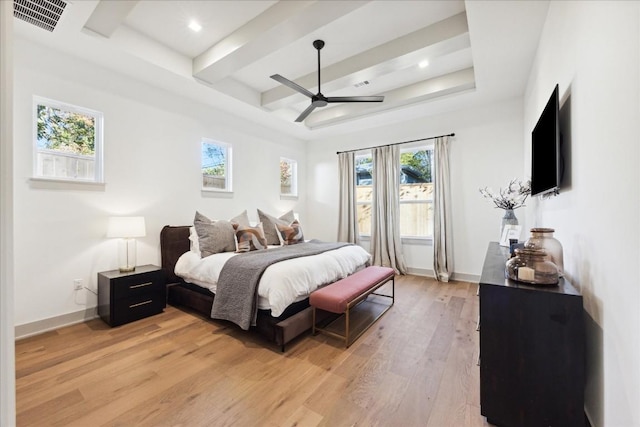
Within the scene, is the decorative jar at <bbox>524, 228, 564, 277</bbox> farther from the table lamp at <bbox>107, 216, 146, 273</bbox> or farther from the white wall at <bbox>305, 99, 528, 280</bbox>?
the table lamp at <bbox>107, 216, 146, 273</bbox>

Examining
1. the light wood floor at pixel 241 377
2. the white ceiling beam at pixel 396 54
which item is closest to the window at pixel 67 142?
the light wood floor at pixel 241 377

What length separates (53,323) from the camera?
2729 millimetres

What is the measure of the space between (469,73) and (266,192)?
3.68 metres

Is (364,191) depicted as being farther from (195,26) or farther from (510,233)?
(195,26)

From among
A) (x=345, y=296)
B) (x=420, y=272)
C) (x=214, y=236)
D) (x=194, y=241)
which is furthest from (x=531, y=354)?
(x=420, y=272)

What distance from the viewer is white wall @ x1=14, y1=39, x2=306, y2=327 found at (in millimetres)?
2580

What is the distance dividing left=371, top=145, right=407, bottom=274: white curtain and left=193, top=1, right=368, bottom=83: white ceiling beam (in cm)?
290

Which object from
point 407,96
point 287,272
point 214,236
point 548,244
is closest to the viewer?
point 548,244

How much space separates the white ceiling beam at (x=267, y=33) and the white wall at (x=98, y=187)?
91cm

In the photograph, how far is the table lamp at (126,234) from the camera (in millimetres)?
2904

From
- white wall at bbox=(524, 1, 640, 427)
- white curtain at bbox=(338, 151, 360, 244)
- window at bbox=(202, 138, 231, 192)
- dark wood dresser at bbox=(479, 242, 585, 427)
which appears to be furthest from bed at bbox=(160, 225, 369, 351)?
white wall at bbox=(524, 1, 640, 427)

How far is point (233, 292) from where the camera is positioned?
103 inches

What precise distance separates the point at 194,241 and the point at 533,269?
136 inches

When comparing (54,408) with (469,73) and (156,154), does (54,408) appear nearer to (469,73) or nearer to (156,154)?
(156,154)
